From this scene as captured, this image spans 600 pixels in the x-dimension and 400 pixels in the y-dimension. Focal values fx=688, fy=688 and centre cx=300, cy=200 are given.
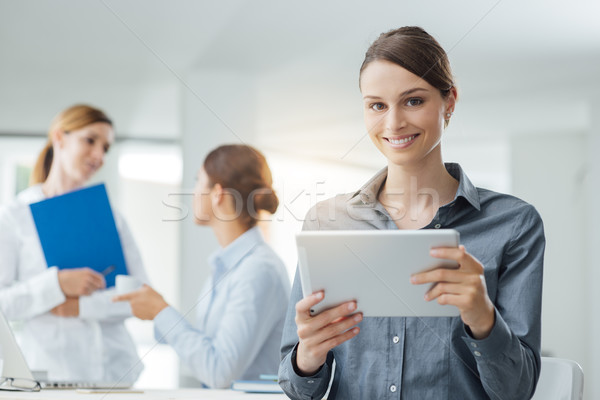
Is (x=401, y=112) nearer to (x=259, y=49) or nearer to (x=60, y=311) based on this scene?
(x=60, y=311)

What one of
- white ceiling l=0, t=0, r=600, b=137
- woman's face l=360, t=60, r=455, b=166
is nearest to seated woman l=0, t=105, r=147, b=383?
white ceiling l=0, t=0, r=600, b=137

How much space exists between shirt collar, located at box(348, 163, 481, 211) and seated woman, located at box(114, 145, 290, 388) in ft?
3.66

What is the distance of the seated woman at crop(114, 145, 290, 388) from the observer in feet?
6.95

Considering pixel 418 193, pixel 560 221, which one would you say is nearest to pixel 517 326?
pixel 418 193

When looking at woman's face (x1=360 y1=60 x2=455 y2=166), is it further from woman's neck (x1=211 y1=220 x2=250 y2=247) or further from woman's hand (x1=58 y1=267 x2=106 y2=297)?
woman's hand (x1=58 y1=267 x2=106 y2=297)

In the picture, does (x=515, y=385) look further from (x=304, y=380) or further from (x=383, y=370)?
(x=304, y=380)

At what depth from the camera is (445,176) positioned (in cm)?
112

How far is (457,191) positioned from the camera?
3.50 feet

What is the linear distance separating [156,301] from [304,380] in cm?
138

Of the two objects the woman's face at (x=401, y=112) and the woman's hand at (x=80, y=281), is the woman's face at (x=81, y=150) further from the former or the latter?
the woman's face at (x=401, y=112)

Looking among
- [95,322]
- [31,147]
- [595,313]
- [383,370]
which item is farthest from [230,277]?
[595,313]

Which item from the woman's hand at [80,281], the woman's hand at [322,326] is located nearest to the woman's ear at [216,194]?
the woman's hand at [80,281]

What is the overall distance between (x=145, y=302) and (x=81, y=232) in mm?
510

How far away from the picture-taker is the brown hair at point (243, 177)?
8.36 feet
